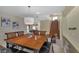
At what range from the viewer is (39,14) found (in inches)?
59.4

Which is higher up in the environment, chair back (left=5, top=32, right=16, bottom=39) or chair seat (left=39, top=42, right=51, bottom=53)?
chair back (left=5, top=32, right=16, bottom=39)

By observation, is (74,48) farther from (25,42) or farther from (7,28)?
(7,28)

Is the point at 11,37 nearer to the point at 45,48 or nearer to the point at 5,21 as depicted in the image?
the point at 5,21

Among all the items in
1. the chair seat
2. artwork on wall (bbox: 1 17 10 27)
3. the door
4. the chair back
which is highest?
artwork on wall (bbox: 1 17 10 27)

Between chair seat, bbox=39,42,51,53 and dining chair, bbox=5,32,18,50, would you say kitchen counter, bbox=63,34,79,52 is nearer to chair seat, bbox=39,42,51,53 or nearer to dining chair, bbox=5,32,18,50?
chair seat, bbox=39,42,51,53

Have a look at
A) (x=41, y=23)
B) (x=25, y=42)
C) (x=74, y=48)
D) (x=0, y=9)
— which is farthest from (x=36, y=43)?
(x=0, y=9)

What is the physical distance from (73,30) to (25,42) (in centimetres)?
66

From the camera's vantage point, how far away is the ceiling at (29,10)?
1.47 metres

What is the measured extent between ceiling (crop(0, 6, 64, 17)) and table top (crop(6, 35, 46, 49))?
0.31 meters

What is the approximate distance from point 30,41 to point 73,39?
569 mm

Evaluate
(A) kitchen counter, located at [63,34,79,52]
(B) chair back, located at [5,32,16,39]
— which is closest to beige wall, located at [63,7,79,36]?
(A) kitchen counter, located at [63,34,79,52]

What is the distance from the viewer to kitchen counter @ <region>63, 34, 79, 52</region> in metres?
1.45

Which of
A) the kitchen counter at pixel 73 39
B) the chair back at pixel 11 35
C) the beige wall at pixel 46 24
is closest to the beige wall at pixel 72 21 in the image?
the kitchen counter at pixel 73 39
